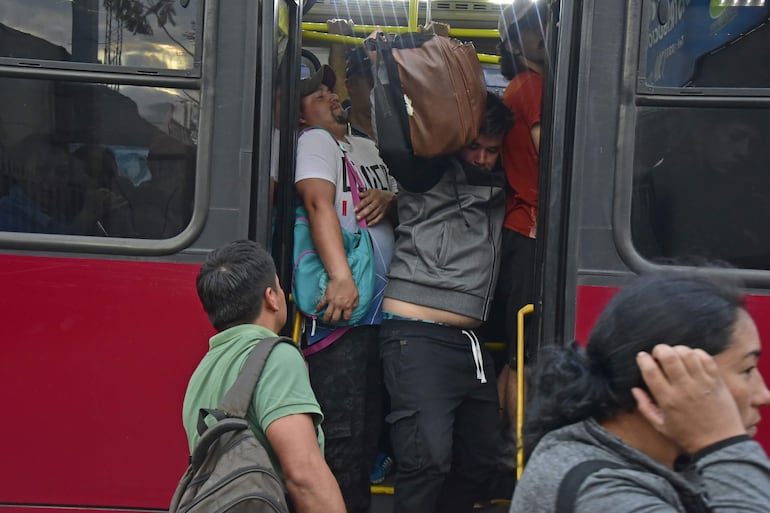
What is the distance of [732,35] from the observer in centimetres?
250

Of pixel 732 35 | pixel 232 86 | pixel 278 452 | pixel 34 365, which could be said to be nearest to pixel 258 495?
pixel 278 452

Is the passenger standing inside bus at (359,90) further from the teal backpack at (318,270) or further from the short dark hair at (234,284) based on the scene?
the short dark hair at (234,284)

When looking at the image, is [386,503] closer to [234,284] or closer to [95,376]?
[95,376]

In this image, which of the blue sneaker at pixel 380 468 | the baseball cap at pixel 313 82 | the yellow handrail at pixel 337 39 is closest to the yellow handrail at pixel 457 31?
the yellow handrail at pixel 337 39

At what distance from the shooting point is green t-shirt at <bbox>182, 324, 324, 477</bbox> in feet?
6.39

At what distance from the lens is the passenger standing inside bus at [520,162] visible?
3.06 meters

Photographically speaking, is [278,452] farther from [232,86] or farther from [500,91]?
[500,91]

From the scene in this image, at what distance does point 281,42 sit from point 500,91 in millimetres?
1641

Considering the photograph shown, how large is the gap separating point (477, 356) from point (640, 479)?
5.93 feet

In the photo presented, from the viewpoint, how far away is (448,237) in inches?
120

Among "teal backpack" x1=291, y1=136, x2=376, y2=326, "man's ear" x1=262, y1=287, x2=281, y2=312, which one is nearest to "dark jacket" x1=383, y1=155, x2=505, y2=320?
"teal backpack" x1=291, y1=136, x2=376, y2=326

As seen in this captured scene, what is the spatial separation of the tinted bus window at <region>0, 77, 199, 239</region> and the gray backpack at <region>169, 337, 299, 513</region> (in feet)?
3.00

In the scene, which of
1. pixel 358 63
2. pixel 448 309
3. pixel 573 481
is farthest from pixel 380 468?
pixel 573 481

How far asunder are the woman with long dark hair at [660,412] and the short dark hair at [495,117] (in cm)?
180
